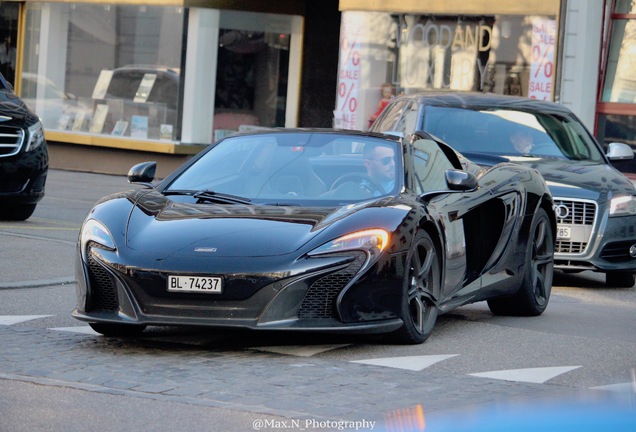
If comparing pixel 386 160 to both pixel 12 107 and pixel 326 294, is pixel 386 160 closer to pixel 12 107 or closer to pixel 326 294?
pixel 326 294

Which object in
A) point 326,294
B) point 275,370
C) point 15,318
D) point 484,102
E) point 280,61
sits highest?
point 280,61

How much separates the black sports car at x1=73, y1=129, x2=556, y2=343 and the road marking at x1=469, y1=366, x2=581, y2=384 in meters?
0.70

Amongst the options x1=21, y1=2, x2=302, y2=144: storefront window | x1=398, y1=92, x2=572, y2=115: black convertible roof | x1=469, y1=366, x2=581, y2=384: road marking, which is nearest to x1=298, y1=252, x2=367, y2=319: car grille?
x1=469, y1=366, x2=581, y2=384: road marking

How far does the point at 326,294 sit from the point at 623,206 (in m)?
5.41

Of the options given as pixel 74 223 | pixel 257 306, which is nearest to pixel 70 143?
pixel 74 223

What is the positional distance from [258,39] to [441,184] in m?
17.2

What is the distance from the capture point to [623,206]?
12070 mm

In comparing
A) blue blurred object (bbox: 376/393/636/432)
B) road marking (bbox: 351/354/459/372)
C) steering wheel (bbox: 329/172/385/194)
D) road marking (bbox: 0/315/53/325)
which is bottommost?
road marking (bbox: 0/315/53/325)

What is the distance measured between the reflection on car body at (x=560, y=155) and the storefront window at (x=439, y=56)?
784 centimetres

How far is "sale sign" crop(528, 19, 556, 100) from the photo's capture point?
21.5 m

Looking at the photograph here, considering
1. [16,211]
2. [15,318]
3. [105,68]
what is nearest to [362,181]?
[15,318]

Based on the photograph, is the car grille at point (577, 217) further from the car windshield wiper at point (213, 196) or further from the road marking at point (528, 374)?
the road marking at point (528, 374)

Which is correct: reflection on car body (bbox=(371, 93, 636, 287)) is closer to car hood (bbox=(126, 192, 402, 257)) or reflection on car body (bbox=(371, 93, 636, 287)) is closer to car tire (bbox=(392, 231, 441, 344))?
car tire (bbox=(392, 231, 441, 344))

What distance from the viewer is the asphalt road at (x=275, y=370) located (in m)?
5.93
